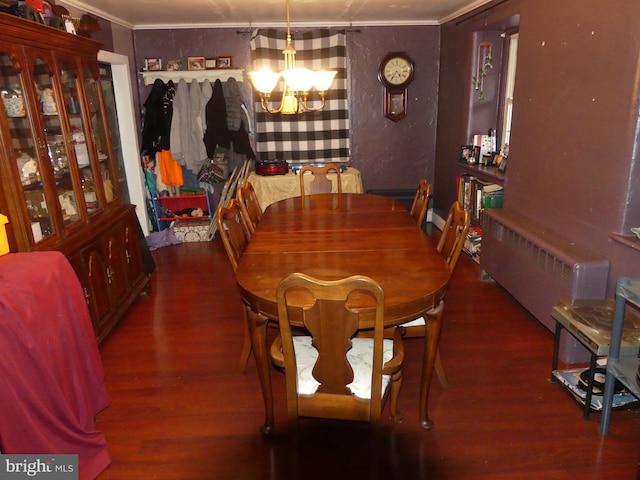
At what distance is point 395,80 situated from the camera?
5.12 metres

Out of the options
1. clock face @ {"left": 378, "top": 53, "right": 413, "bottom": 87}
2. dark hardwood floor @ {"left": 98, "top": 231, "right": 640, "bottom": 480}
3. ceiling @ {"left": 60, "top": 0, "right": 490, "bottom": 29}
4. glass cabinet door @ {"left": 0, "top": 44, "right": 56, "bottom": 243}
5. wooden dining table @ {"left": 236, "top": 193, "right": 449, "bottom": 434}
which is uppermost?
ceiling @ {"left": 60, "top": 0, "right": 490, "bottom": 29}

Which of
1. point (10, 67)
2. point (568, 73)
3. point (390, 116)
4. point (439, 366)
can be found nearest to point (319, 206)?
point (439, 366)

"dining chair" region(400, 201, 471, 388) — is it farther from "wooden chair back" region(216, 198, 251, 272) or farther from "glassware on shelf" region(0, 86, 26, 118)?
A: "glassware on shelf" region(0, 86, 26, 118)

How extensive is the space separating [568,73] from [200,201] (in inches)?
154

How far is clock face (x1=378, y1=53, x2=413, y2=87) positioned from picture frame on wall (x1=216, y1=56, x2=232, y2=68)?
166 cm

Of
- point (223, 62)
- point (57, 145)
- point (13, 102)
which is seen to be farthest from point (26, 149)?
point (223, 62)

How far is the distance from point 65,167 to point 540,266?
9.63 ft

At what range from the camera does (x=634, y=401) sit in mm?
2186

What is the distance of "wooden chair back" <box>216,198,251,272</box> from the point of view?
90.9 inches

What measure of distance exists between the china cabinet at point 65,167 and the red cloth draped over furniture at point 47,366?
453 mm

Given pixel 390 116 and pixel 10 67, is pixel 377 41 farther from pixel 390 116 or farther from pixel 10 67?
pixel 10 67

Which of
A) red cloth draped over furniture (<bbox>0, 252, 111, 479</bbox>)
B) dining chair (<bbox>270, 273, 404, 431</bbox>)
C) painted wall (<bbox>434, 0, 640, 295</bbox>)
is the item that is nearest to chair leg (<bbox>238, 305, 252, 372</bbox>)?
dining chair (<bbox>270, 273, 404, 431</bbox>)

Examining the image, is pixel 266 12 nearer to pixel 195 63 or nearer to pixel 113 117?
pixel 195 63

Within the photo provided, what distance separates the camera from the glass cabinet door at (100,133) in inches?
123
